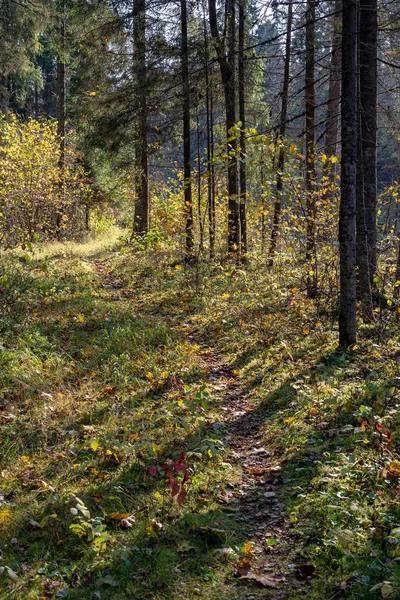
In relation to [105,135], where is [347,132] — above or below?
below

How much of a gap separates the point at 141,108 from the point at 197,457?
39.2ft

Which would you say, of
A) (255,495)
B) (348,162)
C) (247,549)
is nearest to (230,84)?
(348,162)

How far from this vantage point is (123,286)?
40.2 feet

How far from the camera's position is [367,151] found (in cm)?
827

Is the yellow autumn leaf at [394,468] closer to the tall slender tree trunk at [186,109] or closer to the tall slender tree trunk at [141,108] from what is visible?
the tall slender tree trunk at [186,109]

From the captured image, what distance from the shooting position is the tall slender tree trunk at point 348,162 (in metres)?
6.08

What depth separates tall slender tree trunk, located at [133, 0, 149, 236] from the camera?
13.6 metres

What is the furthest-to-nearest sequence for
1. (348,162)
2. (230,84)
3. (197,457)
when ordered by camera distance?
(230,84) → (348,162) → (197,457)

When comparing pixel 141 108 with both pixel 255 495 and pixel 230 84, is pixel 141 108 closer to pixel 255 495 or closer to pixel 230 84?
pixel 230 84

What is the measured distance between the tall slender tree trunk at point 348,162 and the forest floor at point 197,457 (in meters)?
0.73

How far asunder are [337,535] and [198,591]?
944 millimetres

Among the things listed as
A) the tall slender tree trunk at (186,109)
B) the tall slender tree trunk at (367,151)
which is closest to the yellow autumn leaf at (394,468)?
the tall slender tree trunk at (367,151)

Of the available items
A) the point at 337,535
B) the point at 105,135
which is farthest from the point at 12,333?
the point at 105,135

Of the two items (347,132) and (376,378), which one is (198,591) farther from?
(347,132)
